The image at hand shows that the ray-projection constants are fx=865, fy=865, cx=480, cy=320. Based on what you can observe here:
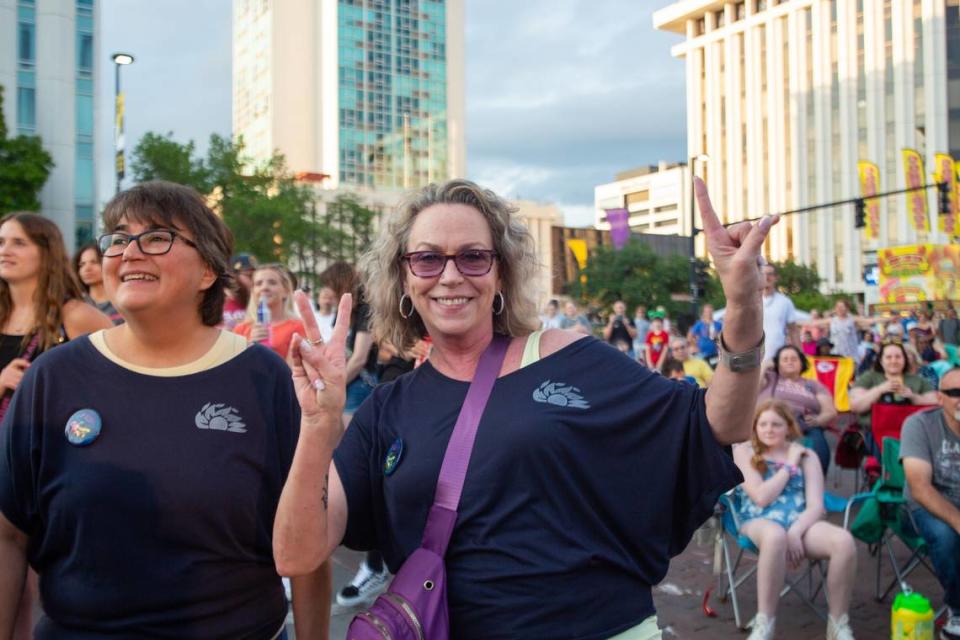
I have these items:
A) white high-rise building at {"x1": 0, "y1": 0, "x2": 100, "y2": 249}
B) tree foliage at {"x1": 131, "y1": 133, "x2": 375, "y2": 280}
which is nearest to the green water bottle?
tree foliage at {"x1": 131, "y1": 133, "x2": 375, "y2": 280}

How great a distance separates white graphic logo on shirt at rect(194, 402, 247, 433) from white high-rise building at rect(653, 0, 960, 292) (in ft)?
204

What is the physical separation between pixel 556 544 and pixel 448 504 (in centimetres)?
26

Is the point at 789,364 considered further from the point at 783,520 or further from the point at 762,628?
the point at 762,628

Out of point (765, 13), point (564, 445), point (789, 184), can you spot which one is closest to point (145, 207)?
point (564, 445)

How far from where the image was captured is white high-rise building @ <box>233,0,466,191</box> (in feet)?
351

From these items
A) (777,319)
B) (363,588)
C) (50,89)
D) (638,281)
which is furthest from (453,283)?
(638,281)

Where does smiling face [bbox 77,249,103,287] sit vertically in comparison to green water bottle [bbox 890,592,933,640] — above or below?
above

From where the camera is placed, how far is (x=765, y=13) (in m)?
82.0

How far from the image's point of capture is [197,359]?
7.13 ft

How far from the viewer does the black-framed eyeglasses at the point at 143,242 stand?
2.17m

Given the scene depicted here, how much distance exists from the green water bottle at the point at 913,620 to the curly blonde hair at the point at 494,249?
327 cm

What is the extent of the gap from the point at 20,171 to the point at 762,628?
126ft

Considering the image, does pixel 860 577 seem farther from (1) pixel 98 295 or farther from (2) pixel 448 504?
(1) pixel 98 295

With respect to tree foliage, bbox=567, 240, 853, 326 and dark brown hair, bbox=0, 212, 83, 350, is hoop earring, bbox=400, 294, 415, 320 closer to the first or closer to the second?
dark brown hair, bbox=0, 212, 83, 350
